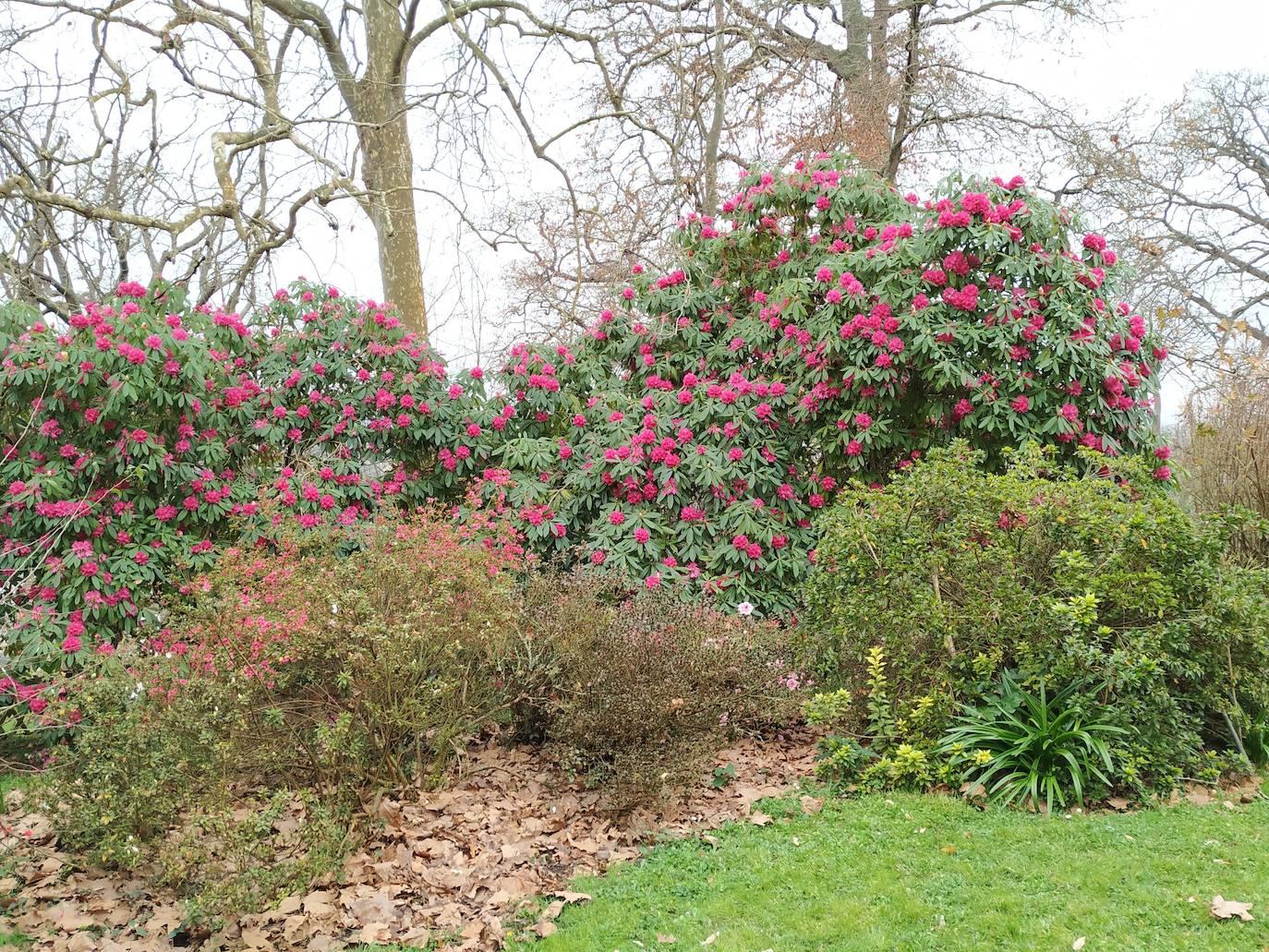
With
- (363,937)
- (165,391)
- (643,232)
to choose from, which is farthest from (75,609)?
(643,232)

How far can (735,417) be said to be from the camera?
7016mm

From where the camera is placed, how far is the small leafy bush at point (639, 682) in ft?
14.6

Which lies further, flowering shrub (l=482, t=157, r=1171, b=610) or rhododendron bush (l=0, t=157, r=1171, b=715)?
flowering shrub (l=482, t=157, r=1171, b=610)

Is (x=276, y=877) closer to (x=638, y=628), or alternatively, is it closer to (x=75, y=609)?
(x=638, y=628)

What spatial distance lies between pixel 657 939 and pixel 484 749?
2.12m

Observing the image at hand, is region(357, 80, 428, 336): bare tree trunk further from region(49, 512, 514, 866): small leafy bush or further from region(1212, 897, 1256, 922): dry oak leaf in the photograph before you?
region(1212, 897, 1256, 922): dry oak leaf

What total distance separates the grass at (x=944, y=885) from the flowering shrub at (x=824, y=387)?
2611 mm

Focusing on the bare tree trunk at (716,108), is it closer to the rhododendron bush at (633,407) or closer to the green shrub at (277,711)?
the rhododendron bush at (633,407)

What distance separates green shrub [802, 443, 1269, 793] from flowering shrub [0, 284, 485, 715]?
3.78 metres

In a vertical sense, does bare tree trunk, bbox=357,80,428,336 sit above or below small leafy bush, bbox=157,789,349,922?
above

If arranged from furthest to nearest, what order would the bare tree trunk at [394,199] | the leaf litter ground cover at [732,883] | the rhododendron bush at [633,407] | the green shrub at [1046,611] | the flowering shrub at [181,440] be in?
the bare tree trunk at [394,199] < the rhododendron bush at [633,407] < the flowering shrub at [181,440] < the green shrub at [1046,611] < the leaf litter ground cover at [732,883]

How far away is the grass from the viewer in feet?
10.3

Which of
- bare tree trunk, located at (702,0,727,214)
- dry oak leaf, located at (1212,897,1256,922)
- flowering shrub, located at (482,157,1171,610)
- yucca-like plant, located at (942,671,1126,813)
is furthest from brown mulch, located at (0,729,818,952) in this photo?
bare tree trunk, located at (702,0,727,214)

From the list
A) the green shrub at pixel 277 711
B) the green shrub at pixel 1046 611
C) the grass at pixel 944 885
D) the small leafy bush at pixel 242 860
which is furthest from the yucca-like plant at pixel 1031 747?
the small leafy bush at pixel 242 860
